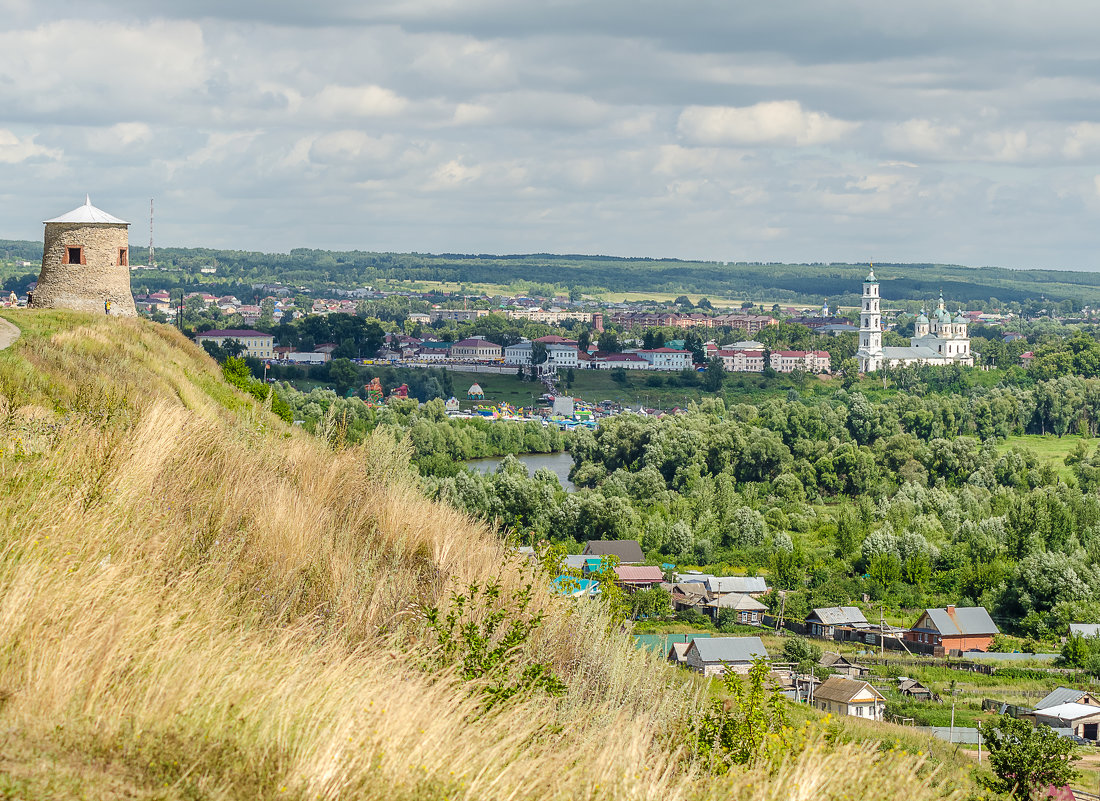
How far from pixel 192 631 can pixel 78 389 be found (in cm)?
546

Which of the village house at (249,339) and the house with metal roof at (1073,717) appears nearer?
the house with metal roof at (1073,717)

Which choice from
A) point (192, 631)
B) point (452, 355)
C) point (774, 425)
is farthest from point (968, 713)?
point (452, 355)

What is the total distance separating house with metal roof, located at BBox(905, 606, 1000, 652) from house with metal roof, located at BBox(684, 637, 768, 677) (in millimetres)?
5581

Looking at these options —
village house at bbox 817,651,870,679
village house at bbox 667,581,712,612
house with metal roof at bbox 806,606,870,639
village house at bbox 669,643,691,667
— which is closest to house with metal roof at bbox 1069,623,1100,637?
house with metal roof at bbox 806,606,870,639

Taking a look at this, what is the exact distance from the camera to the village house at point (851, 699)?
77.8 feet

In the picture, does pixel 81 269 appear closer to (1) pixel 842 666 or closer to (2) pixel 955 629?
(1) pixel 842 666

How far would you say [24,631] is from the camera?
460cm

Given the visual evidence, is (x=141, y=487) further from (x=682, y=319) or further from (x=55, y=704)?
(x=682, y=319)

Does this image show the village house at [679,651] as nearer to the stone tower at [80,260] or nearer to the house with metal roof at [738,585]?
the house with metal roof at [738,585]

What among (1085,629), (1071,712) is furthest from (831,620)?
(1071,712)

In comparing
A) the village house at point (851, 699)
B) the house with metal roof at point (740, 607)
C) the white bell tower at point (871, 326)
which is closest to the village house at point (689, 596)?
the house with metal roof at point (740, 607)

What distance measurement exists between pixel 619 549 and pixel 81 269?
69.9 ft

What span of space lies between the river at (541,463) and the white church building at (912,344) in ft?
169

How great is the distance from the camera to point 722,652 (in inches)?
1120
